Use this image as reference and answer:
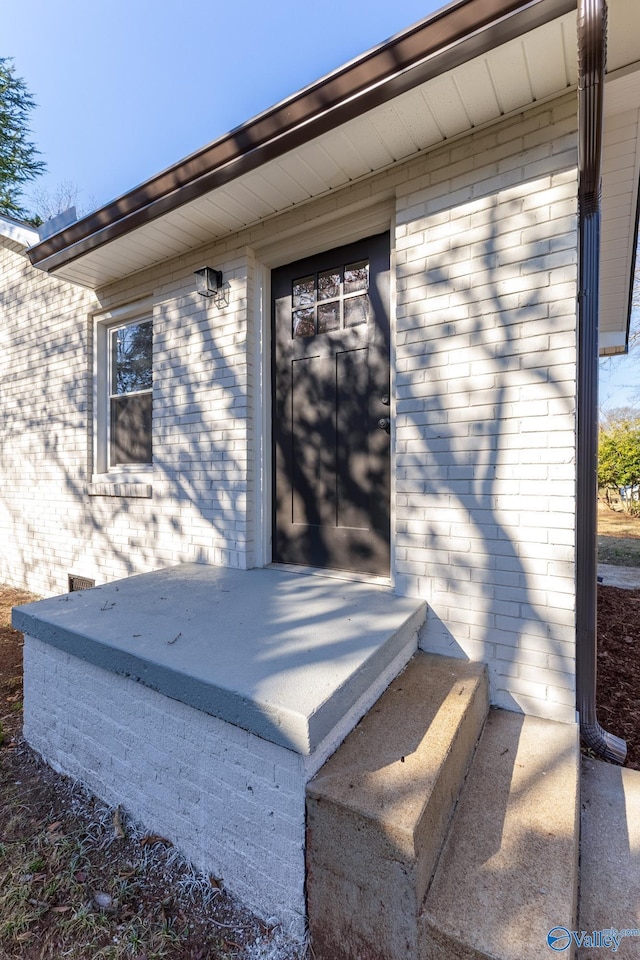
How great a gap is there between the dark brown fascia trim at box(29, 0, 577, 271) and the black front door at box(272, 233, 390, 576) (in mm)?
795

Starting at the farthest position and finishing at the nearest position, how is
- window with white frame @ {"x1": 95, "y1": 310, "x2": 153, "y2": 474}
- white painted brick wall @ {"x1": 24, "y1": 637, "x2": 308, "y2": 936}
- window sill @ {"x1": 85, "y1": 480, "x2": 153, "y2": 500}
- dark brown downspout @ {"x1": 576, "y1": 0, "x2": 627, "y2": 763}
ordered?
window with white frame @ {"x1": 95, "y1": 310, "x2": 153, "y2": 474} < window sill @ {"x1": 85, "y1": 480, "x2": 153, "y2": 500} < dark brown downspout @ {"x1": 576, "y1": 0, "x2": 627, "y2": 763} < white painted brick wall @ {"x1": 24, "y1": 637, "x2": 308, "y2": 936}

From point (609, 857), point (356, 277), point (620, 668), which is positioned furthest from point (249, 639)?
point (620, 668)

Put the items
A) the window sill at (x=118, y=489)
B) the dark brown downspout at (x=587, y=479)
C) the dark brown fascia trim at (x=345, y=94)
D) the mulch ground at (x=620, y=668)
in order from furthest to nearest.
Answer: the window sill at (x=118, y=489) < the mulch ground at (x=620, y=668) < the dark brown downspout at (x=587, y=479) < the dark brown fascia trim at (x=345, y=94)

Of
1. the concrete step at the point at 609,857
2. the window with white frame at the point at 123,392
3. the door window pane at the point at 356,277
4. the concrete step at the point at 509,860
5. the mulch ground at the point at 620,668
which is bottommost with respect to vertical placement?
the mulch ground at the point at 620,668

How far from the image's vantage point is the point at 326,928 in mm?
1286

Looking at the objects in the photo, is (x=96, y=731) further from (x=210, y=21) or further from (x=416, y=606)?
(x=210, y=21)

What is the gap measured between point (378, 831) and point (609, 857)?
95 centimetres

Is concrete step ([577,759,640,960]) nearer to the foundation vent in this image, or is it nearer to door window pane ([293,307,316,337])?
door window pane ([293,307,316,337])

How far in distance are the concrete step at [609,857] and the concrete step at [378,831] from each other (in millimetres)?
444

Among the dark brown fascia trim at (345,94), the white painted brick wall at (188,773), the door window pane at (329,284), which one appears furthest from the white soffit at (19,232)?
the white painted brick wall at (188,773)

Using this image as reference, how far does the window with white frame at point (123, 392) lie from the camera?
3979 millimetres

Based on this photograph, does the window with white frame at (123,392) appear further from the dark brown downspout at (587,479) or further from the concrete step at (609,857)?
the concrete step at (609,857)

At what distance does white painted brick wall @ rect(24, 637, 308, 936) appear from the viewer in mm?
1369

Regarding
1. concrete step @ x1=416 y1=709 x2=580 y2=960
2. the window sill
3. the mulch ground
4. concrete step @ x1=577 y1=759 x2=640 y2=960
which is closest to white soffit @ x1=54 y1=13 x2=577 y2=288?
the window sill
